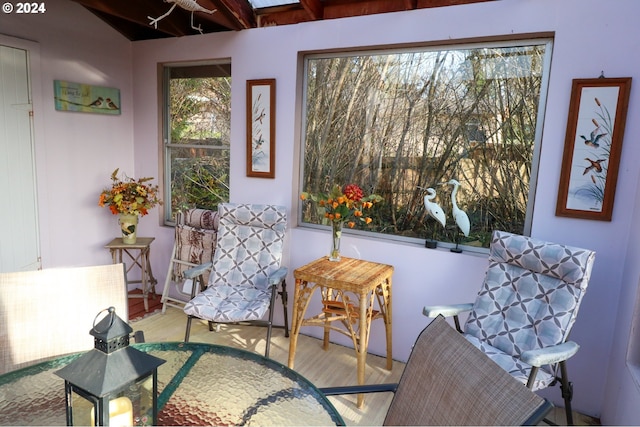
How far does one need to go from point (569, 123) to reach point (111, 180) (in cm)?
393

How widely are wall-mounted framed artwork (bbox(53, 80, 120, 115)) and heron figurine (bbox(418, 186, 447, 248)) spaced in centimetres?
311

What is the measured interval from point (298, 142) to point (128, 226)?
70.7 inches

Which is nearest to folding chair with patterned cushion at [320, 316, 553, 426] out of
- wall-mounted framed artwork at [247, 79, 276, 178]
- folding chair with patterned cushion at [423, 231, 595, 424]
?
folding chair with patterned cushion at [423, 231, 595, 424]

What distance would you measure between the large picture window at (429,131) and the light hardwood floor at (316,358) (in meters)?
0.99

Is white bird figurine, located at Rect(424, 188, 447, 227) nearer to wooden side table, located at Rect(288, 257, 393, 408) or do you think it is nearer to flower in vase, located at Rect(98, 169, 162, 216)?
wooden side table, located at Rect(288, 257, 393, 408)

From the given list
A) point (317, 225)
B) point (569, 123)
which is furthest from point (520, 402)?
point (317, 225)

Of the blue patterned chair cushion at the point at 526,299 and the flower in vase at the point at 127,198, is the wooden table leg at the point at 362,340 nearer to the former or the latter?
the blue patterned chair cushion at the point at 526,299

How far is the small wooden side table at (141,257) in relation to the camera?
12.7 feet

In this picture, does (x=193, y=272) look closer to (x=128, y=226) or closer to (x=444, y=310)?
(x=128, y=226)

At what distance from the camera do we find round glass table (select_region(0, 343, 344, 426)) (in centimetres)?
143

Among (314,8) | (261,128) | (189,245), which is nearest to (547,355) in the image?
(261,128)

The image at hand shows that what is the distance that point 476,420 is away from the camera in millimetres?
1170

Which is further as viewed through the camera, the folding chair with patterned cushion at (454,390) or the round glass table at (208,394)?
the round glass table at (208,394)

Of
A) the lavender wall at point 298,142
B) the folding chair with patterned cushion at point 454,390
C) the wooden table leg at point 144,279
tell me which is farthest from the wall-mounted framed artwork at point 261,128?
the folding chair with patterned cushion at point 454,390
